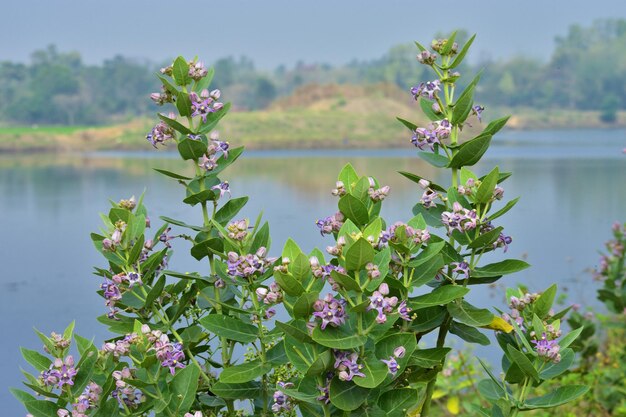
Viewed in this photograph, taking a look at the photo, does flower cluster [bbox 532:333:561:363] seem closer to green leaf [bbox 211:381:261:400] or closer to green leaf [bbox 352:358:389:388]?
green leaf [bbox 352:358:389:388]

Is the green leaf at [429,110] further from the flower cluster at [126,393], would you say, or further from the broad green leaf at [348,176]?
the flower cluster at [126,393]

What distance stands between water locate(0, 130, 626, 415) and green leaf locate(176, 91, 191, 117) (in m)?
2.10

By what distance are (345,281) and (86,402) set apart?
0.40m

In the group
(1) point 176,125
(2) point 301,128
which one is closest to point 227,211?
(1) point 176,125

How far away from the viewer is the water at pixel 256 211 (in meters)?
5.22

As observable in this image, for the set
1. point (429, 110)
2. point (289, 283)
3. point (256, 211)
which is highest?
point (429, 110)

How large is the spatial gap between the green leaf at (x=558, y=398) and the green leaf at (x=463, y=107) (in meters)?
0.44

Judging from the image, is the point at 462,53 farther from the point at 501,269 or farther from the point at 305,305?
the point at 305,305

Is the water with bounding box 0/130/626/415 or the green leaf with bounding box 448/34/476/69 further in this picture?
the water with bounding box 0/130/626/415

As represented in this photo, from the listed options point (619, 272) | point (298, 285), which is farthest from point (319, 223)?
point (619, 272)

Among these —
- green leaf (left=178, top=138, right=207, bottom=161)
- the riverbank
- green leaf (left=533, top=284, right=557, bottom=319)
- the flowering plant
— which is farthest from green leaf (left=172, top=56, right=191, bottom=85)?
the riverbank

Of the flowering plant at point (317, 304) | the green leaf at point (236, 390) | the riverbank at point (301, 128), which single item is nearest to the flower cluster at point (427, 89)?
the flowering plant at point (317, 304)

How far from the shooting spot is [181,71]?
1.28 m

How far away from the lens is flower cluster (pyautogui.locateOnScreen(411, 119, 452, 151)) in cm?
127
